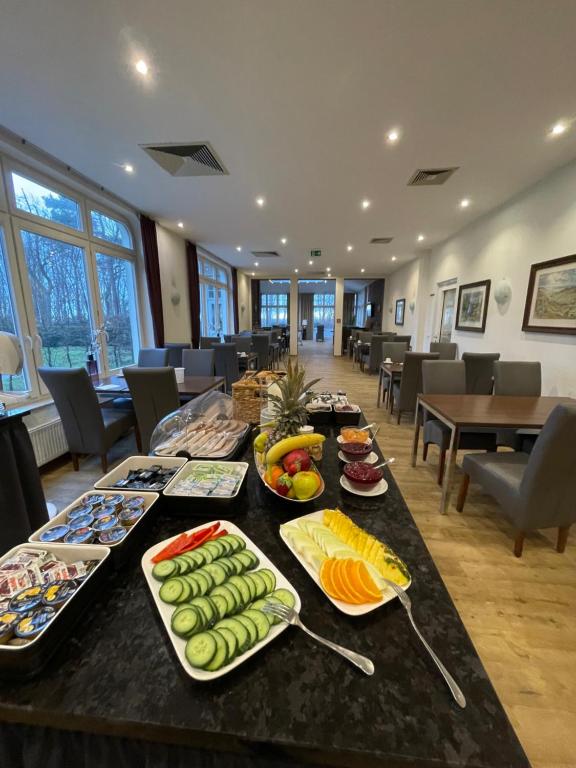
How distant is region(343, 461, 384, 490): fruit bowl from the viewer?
100cm

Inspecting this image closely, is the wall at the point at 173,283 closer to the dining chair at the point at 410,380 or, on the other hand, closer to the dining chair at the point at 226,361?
the dining chair at the point at 226,361

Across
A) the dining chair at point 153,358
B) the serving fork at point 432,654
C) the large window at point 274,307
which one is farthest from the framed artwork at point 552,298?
the large window at point 274,307

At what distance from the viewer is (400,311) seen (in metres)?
9.41

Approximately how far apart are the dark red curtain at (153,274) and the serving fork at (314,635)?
5.13m

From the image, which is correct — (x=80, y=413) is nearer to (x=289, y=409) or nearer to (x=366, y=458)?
(x=289, y=409)

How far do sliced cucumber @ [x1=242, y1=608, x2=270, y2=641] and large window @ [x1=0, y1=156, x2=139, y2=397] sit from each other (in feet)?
11.1

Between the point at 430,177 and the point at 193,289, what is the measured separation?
15.9ft

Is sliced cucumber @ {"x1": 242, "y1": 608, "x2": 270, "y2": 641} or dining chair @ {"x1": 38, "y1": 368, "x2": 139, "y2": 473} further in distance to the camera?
dining chair @ {"x1": 38, "y1": 368, "x2": 139, "y2": 473}

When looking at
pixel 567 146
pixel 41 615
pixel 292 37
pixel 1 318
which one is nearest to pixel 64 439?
pixel 1 318

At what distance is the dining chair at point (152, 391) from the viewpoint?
258 centimetres

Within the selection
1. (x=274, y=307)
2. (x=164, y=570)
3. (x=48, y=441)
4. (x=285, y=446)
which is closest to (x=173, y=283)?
(x=48, y=441)

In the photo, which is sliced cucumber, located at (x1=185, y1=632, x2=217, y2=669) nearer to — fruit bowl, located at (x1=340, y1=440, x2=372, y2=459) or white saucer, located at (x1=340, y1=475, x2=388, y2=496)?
white saucer, located at (x1=340, y1=475, x2=388, y2=496)

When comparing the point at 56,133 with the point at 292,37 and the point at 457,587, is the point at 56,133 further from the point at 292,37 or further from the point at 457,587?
the point at 457,587

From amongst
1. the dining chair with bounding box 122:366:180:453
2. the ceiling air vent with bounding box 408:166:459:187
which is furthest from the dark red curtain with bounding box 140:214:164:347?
the ceiling air vent with bounding box 408:166:459:187
